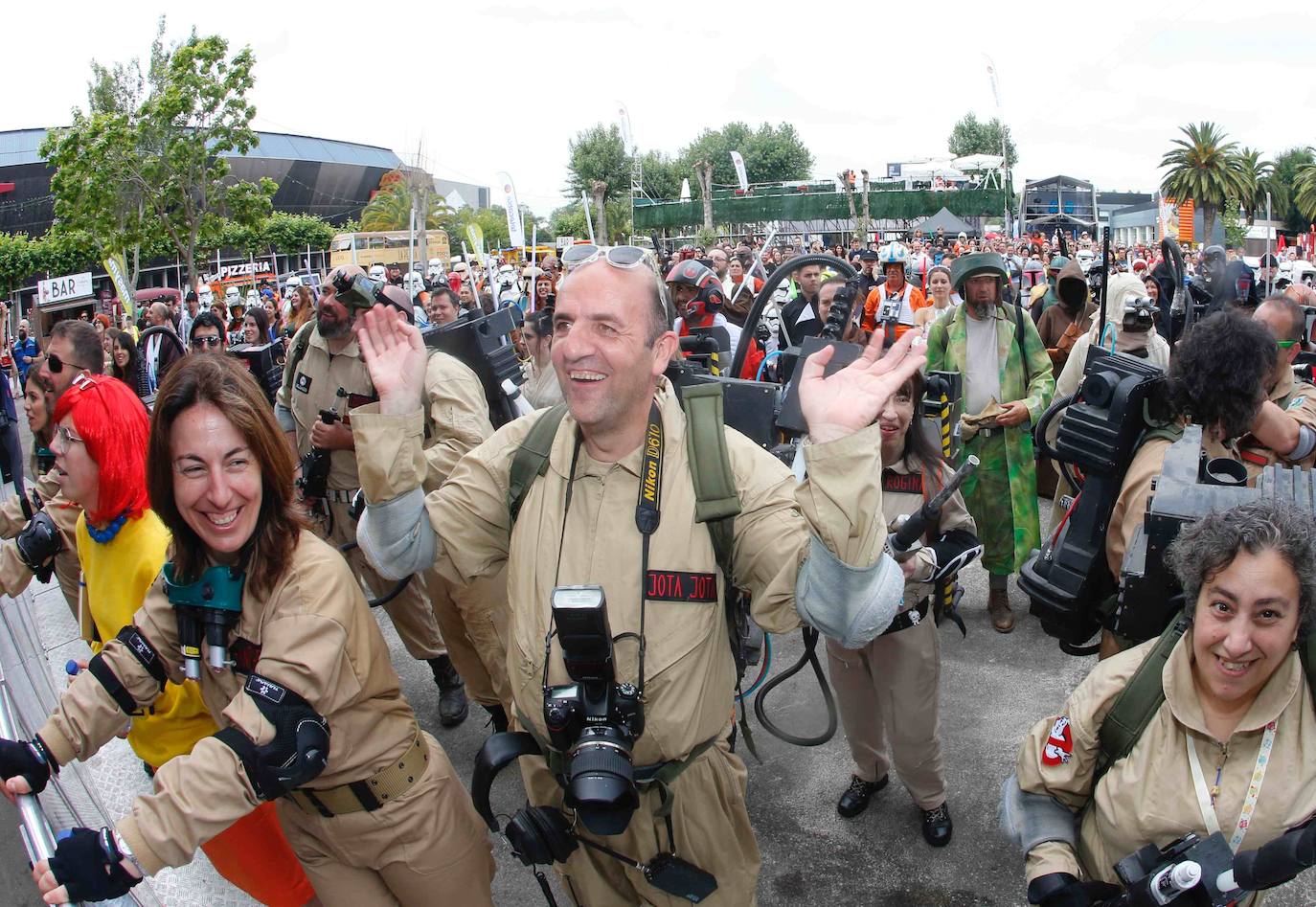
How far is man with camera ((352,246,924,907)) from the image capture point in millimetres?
1850

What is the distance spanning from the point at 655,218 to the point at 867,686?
50302 millimetres

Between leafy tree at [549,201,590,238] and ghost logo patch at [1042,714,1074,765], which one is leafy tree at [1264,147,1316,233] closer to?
leafy tree at [549,201,590,238]

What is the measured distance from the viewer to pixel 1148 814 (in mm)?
1913

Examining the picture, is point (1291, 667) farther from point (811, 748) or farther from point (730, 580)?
point (811, 748)

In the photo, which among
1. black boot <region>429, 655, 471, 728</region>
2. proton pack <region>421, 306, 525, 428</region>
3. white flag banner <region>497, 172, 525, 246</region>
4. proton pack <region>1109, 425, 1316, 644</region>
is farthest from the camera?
white flag banner <region>497, 172, 525, 246</region>

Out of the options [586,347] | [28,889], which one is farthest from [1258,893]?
[28,889]

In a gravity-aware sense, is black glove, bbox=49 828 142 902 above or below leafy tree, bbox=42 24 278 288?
below

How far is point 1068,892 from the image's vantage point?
1874mm

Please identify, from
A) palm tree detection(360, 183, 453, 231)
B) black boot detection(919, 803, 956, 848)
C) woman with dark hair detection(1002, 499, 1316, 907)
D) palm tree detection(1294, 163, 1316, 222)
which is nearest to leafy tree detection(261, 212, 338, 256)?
palm tree detection(360, 183, 453, 231)

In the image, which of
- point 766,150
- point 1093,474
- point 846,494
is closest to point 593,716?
point 846,494

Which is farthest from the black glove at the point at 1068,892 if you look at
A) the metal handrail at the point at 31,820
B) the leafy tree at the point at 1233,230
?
the leafy tree at the point at 1233,230

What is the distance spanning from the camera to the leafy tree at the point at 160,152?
20.2 metres

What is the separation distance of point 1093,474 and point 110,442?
9.51 feet

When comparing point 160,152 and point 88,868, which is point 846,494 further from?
point 160,152
